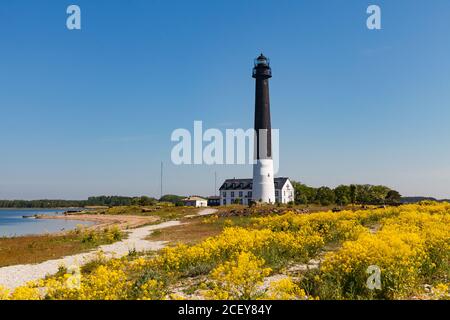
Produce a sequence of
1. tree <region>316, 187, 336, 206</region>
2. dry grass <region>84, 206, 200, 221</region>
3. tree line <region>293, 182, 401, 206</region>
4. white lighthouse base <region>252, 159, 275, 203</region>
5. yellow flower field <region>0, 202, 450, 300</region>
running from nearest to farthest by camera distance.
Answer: yellow flower field <region>0, 202, 450, 300</region>, dry grass <region>84, 206, 200, 221</region>, white lighthouse base <region>252, 159, 275, 203</region>, tree line <region>293, 182, 401, 206</region>, tree <region>316, 187, 336, 206</region>

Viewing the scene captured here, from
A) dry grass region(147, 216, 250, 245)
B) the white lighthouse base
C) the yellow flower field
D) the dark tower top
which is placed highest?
the dark tower top

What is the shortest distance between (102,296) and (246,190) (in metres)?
95.8

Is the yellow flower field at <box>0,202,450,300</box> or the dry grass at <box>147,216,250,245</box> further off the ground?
the yellow flower field at <box>0,202,450,300</box>

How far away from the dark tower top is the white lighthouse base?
1.21 metres

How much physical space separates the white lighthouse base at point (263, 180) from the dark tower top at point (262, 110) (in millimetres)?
1210

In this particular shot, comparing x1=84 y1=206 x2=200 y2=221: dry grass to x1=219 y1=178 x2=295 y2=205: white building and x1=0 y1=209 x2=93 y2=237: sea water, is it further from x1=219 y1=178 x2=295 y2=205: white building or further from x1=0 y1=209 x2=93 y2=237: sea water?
x1=219 y1=178 x2=295 y2=205: white building

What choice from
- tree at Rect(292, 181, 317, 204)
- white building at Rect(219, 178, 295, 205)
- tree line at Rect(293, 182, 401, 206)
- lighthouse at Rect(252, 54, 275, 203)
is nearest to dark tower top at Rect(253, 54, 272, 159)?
lighthouse at Rect(252, 54, 275, 203)

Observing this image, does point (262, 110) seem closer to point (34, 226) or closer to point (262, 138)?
point (262, 138)

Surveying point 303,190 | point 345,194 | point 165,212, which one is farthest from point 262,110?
point 303,190

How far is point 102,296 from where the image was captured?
26.1 feet

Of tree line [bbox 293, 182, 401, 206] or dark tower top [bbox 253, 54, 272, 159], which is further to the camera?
tree line [bbox 293, 182, 401, 206]

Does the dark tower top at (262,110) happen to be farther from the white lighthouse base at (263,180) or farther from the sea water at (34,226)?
the sea water at (34,226)

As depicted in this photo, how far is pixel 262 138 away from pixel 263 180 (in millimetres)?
7239

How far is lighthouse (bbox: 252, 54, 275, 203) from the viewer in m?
60.5
